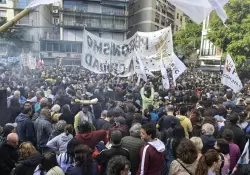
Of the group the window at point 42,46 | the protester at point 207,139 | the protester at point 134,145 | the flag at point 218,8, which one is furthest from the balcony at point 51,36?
the protester at point 207,139

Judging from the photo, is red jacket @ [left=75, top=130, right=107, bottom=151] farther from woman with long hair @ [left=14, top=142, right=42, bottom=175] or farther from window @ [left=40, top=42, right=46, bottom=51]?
window @ [left=40, top=42, right=46, bottom=51]

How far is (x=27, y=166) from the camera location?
11.1 ft

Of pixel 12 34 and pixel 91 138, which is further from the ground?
pixel 12 34

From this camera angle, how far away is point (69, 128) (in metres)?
4.53

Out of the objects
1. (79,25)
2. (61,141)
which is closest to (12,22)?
(61,141)

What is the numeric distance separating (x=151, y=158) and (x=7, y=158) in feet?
6.62

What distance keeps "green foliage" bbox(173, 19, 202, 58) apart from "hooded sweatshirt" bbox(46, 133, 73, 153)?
36.7 m

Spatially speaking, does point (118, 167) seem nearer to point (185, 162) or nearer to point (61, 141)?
point (185, 162)

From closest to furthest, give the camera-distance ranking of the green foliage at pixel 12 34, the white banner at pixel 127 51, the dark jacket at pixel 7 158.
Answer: the dark jacket at pixel 7 158, the white banner at pixel 127 51, the green foliage at pixel 12 34

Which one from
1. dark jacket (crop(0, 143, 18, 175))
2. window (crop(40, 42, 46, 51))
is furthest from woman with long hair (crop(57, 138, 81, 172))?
window (crop(40, 42, 46, 51))

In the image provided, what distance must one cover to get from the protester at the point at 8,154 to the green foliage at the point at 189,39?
3734cm

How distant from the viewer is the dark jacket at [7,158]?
12.7ft

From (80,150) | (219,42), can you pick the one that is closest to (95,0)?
(219,42)

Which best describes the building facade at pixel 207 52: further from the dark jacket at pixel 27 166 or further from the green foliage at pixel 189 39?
the dark jacket at pixel 27 166
